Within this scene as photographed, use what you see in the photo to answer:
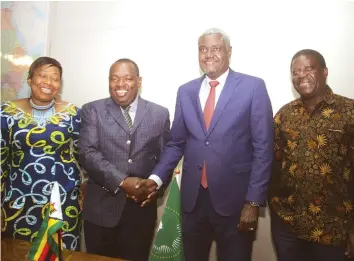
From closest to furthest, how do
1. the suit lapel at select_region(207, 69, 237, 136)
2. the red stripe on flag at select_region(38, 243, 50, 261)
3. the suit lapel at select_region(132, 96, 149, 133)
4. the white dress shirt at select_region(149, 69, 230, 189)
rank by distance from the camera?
the red stripe on flag at select_region(38, 243, 50, 261) < the suit lapel at select_region(207, 69, 237, 136) < the white dress shirt at select_region(149, 69, 230, 189) < the suit lapel at select_region(132, 96, 149, 133)

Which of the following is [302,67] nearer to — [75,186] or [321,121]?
[321,121]

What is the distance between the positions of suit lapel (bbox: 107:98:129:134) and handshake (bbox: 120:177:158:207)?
357mm

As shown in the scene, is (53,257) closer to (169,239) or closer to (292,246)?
(169,239)

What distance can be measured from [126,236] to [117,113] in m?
0.86

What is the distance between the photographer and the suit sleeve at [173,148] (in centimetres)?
230

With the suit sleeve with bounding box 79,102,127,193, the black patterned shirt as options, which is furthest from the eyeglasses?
the black patterned shirt

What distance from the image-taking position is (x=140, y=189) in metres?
2.18

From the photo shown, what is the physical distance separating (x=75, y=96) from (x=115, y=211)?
1.63 meters

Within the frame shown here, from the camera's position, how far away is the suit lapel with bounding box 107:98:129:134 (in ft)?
7.45

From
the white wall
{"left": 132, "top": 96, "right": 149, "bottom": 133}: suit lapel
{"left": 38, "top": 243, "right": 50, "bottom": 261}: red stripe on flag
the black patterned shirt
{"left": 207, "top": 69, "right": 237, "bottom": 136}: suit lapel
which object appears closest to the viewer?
{"left": 38, "top": 243, "right": 50, "bottom": 261}: red stripe on flag

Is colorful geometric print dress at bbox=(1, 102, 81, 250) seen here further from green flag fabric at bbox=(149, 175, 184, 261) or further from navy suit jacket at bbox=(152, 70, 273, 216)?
navy suit jacket at bbox=(152, 70, 273, 216)

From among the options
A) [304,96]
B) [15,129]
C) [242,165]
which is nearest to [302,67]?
[304,96]

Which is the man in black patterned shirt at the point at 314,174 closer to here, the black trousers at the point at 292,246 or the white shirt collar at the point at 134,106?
the black trousers at the point at 292,246

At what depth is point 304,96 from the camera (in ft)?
6.81
